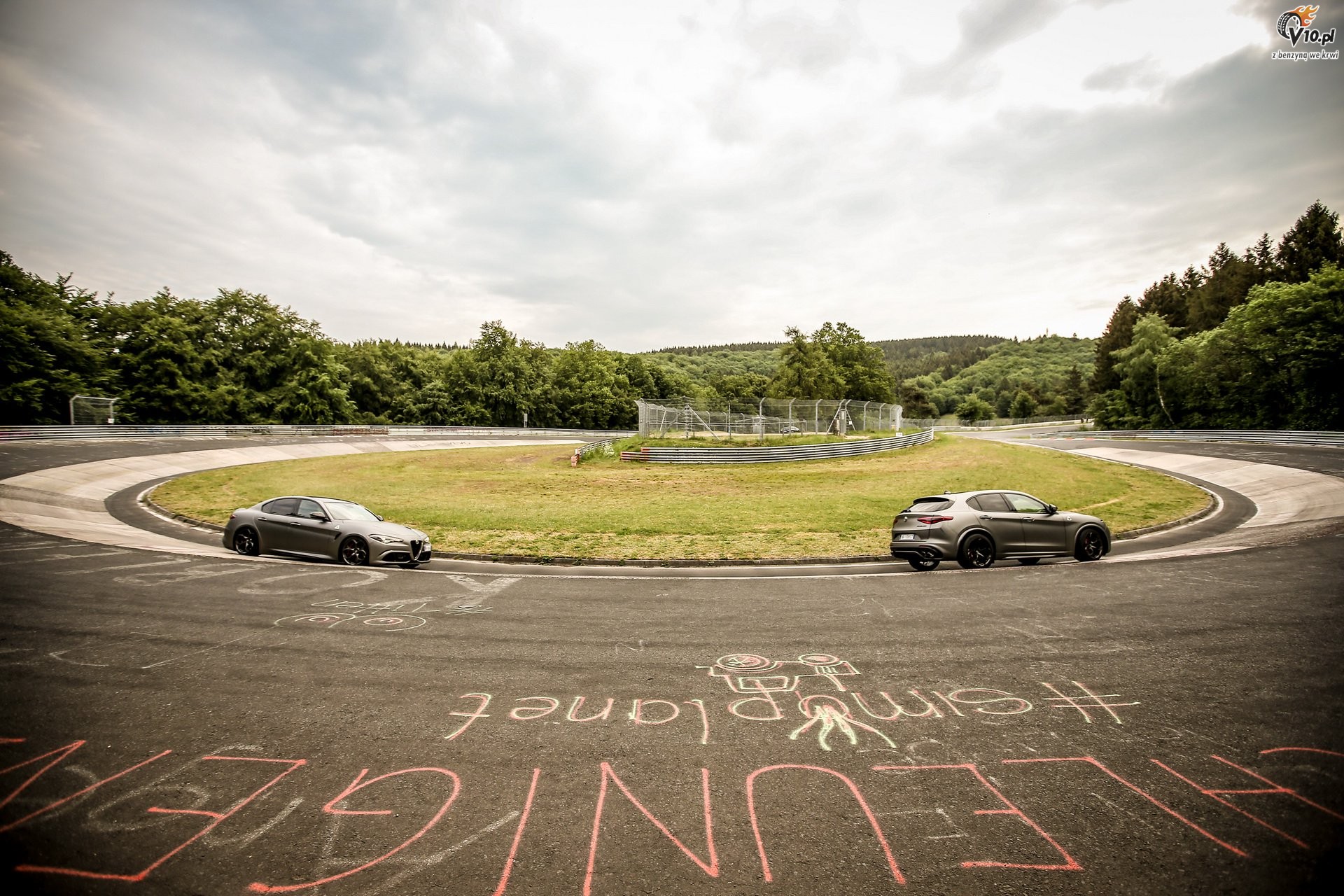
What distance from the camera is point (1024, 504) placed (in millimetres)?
11961

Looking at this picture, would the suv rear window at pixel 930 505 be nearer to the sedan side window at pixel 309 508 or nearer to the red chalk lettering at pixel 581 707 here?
the red chalk lettering at pixel 581 707

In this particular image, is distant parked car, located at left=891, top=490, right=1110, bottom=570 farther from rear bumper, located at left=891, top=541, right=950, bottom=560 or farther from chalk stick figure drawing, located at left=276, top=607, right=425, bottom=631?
chalk stick figure drawing, located at left=276, top=607, right=425, bottom=631

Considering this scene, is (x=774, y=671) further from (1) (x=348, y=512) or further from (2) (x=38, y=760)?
(1) (x=348, y=512)

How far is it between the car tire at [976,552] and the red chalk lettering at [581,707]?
337 inches

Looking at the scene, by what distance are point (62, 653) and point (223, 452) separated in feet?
110

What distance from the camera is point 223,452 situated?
33.6 m

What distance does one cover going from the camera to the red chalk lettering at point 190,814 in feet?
11.0

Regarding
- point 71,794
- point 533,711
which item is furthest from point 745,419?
point 71,794

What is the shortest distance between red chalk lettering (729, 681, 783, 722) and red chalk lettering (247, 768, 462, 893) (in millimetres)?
2590

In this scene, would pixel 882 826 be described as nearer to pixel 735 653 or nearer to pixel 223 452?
pixel 735 653

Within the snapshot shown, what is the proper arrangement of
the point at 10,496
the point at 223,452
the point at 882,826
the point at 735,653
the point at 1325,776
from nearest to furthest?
1. the point at 882,826
2. the point at 1325,776
3. the point at 735,653
4. the point at 10,496
5. the point at 223,452

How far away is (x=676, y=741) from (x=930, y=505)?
350 inches

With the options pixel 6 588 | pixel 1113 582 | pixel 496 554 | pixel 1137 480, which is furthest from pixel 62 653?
pixel 1137 480

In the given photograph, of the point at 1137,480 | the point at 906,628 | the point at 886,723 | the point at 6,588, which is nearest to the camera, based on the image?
the point at 886,723
